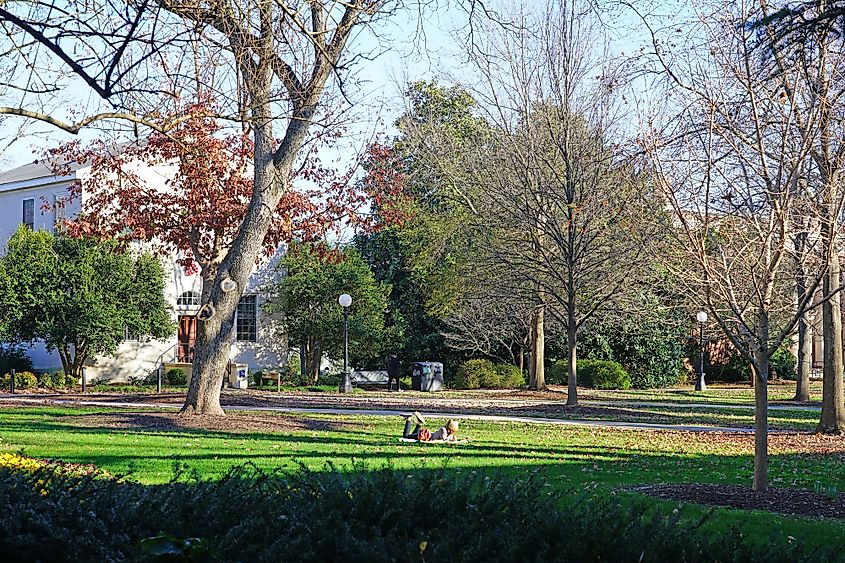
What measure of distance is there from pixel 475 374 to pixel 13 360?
1448 centimetres

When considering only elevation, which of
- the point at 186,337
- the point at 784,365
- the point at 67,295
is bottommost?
the point at 784,365

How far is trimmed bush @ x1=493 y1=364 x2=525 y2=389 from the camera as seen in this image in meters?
31.8

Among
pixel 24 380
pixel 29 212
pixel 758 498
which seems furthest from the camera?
pixel 29 212

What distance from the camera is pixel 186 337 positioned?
3397 cm

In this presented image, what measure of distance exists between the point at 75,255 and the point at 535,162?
15.2 meters

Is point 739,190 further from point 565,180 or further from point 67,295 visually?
point 67,295

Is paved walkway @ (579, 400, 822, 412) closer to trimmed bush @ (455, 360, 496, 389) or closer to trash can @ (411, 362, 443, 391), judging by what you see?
trash can @ (411, 362, 443, 391)

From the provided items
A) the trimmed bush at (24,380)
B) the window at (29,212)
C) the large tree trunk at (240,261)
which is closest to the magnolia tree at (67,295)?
the trimmed bush at (24,380)

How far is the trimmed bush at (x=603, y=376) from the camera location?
32.4 meters

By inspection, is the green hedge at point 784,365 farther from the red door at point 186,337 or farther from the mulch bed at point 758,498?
the mulch bed at point 758,498

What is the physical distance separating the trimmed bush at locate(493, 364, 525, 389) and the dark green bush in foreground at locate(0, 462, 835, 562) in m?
26.1

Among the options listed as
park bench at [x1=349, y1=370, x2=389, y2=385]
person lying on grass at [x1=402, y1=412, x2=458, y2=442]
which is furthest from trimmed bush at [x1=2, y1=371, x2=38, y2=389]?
person lying on grass at [x1=402, y1=412, x2=458, y2=442]

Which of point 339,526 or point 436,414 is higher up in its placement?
point 339,526

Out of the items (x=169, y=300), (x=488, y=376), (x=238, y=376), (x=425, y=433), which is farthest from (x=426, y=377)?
(x=425, y=433)
